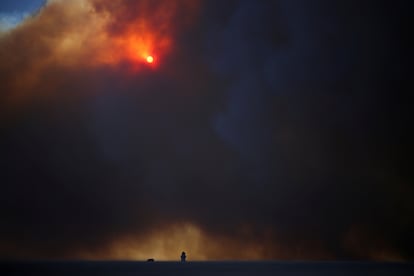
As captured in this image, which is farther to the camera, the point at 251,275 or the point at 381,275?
the point at 381,275

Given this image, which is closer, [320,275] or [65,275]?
[65,275]

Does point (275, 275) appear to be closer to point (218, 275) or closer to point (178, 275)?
point (218, 275)

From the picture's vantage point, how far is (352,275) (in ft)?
156

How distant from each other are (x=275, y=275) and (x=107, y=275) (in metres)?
19.3

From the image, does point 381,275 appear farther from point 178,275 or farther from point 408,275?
point 178,275

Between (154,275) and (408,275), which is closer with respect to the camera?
(154,275)

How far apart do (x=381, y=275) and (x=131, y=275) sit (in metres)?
30.7

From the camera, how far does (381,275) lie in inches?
1890

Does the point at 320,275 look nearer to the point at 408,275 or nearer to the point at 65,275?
the point at 408,275

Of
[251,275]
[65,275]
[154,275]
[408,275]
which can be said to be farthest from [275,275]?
[65,275]

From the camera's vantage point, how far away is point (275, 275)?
44906 mm

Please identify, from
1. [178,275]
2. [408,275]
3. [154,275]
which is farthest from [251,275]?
[408,275]

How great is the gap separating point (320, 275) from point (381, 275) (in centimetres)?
816

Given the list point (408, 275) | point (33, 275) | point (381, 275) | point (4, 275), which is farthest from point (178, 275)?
point (408, 275)
